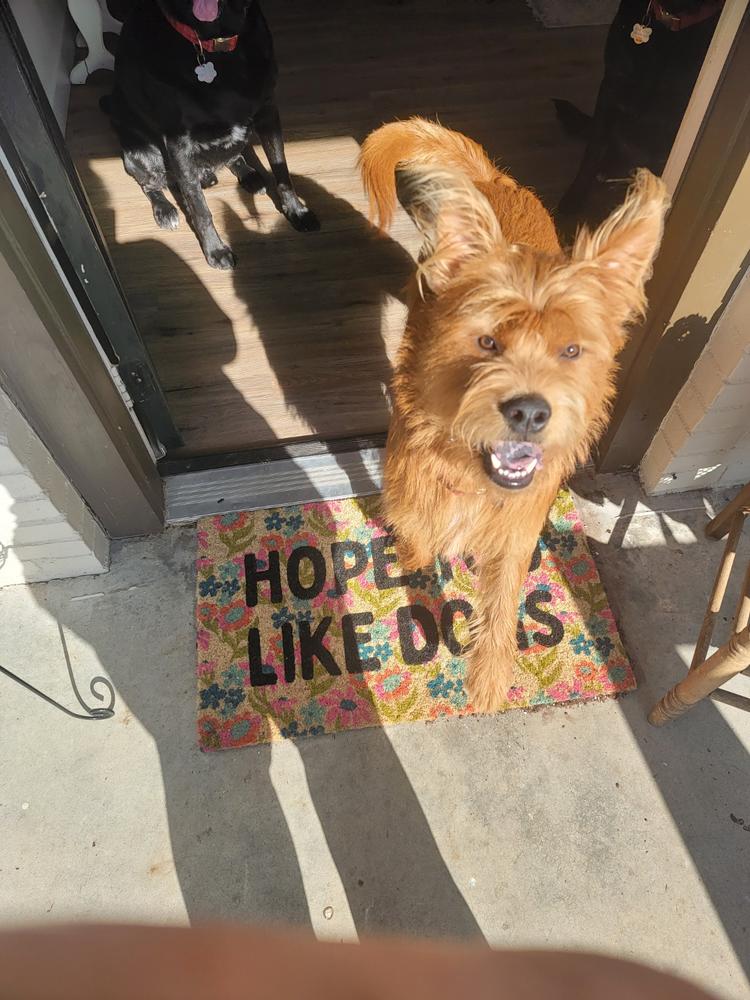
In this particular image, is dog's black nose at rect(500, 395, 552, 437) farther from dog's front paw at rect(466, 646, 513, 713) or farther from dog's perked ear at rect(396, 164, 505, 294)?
dog's front paw at rect(466, 646, 513, 713)

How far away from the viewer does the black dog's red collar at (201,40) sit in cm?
302

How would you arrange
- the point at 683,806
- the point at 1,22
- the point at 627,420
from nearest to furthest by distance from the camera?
the point at 1,22
the point at 683,806
the point at 627,420

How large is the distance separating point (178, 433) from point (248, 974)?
2812 mm

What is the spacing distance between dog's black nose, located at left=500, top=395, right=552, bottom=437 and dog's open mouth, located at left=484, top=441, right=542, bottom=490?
20 centimetres

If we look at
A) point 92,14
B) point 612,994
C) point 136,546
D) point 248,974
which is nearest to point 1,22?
point 136,546

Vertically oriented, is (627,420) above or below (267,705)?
above

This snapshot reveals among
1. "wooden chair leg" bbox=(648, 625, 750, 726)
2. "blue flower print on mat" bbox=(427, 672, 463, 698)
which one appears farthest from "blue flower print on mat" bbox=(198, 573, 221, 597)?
"wooden chair leg" bbox=(648, 625, 750, 726)

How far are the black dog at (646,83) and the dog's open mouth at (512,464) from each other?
2.17 meters

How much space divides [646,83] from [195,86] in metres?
2.24

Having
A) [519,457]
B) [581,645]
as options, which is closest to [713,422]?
[581,645]

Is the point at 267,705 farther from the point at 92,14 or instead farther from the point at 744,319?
the point at 92,14

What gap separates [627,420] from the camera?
279cm

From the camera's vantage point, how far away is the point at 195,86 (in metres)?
3.18

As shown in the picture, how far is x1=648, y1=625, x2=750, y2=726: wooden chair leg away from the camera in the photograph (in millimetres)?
1926
